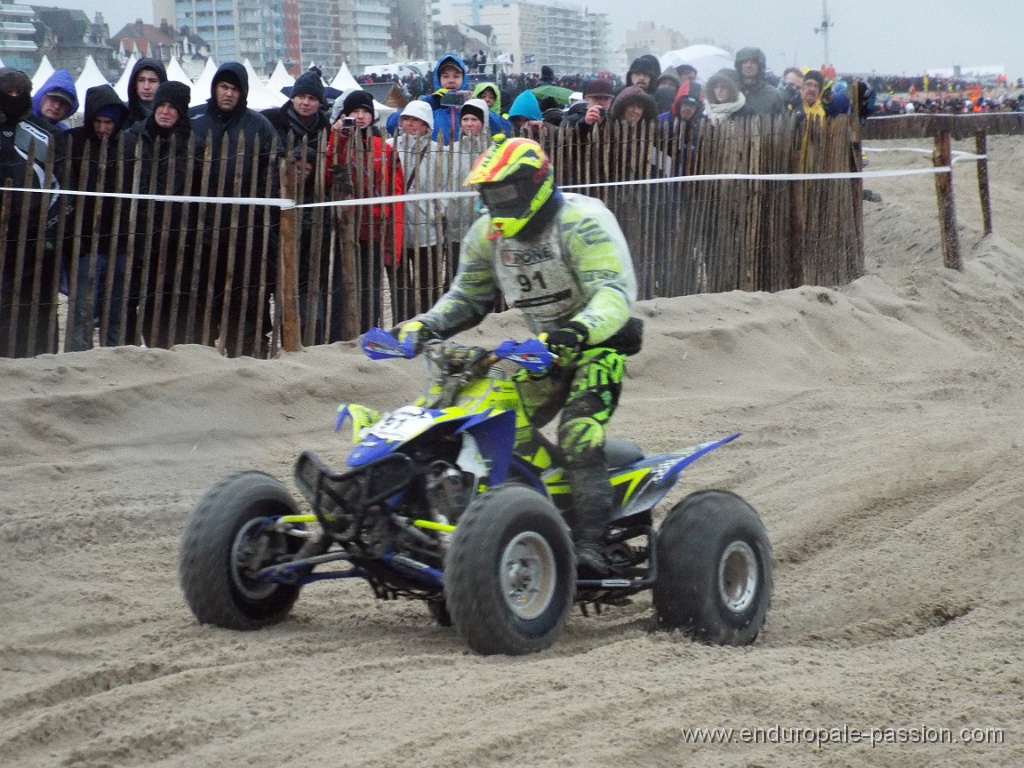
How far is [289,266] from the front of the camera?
28.1 feet

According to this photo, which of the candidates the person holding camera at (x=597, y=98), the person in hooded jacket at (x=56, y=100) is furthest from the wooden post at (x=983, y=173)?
the person in hooded jacket at (x=56, y=100)

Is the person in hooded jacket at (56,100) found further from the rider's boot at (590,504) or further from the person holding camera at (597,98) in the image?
the rider's boot at (590,504)

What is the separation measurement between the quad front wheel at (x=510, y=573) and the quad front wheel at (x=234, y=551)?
85cm

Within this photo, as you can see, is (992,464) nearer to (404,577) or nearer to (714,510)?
(714,510)

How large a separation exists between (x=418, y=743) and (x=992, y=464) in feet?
17.6

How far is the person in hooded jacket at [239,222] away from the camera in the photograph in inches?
332

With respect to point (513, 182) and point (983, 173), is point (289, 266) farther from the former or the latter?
point (983, 173)

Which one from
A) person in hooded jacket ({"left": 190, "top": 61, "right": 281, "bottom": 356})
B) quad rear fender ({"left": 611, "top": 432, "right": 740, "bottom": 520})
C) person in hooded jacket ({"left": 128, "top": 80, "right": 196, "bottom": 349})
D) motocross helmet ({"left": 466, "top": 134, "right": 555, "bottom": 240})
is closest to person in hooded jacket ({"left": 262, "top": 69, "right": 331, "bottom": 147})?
person in hooded jacket ({"left": 190, "top": 61, "right": 281, "bottom": 356})

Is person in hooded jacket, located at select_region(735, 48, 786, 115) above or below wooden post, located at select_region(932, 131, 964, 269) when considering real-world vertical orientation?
above

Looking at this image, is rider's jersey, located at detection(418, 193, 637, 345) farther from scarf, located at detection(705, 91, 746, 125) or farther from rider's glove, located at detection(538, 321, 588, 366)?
scarf, located at detection(705, 91, 746, 125)

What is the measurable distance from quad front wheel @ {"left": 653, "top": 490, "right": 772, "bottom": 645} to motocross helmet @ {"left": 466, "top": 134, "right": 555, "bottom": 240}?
1.32 metres

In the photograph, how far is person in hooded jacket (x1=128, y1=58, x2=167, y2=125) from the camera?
30.1ft

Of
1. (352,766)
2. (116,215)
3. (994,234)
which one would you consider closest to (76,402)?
(116,215)

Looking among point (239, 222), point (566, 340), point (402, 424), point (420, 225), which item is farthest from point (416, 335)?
point (420, 225)
